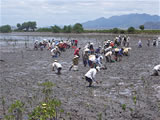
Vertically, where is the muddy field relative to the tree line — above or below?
below

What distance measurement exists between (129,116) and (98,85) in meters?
4.48

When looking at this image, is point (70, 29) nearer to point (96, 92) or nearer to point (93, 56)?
point (93, 56)

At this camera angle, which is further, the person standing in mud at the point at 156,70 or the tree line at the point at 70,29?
the tree line at the point at 70,29

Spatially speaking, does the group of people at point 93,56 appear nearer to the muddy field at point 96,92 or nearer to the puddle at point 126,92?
the muddy field at point 96,92

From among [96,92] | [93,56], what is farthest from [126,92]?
[93,56]

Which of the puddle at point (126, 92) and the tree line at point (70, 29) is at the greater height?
the tree line at point (70, 29)

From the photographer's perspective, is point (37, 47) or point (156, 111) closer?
point (156, 111)

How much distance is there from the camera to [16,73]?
17000 millimetres

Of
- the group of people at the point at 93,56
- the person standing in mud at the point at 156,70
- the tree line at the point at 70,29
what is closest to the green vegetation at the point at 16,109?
the group of people at the point at 93,56

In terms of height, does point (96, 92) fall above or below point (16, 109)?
below

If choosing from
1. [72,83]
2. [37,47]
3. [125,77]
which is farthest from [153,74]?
[37,47]

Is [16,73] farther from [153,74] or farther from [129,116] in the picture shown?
[129,116]

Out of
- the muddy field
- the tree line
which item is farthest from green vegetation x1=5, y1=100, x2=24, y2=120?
the tree line

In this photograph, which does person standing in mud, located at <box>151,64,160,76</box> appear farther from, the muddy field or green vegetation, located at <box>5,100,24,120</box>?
green vegetation, located at <box>5,100,24,120</box>
